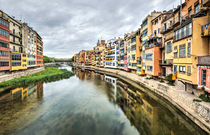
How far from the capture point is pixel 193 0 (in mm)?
20500

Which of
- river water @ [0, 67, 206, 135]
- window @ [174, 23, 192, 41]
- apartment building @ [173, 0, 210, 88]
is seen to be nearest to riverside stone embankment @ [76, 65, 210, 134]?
river water @ [0, 67, 206, 135]

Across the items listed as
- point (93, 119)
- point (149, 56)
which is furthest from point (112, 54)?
point (93, 119)

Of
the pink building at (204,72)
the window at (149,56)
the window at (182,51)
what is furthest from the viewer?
the window at (149,56)

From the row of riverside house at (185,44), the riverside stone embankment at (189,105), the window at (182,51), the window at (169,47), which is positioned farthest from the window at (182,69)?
the window at (169,47)

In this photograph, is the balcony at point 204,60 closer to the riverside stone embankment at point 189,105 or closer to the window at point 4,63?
the riverside stone embankment at point 189,105

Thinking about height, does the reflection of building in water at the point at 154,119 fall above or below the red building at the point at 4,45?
below

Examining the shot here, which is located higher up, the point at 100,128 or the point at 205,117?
the point at 205,117

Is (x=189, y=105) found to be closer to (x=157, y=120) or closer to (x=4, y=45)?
(x=157, y=120)

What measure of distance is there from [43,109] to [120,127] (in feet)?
48.4

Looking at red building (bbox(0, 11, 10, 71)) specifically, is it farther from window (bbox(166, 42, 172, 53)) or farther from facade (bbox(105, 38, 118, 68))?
facade (bbox(105, 38, 118, 68))

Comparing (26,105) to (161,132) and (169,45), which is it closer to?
(161,132)

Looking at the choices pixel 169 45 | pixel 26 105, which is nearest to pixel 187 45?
pixel 169 45

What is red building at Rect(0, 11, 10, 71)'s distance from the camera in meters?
33.1

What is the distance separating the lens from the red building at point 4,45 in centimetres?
3309
